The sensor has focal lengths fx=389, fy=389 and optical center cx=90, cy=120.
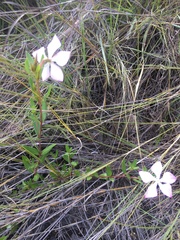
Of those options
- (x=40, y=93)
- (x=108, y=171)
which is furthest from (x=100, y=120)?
(x=40, y=93)

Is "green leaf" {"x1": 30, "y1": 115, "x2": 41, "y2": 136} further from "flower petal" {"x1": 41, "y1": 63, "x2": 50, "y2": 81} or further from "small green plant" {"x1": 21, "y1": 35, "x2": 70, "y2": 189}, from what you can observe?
"flower petal" {"x1": 41, "y1": 63, "x2": 50, "y2": 81}

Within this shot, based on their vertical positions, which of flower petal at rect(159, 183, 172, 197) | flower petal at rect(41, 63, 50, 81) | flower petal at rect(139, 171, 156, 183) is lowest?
flower petal at rect(159, 183, 172, 197)

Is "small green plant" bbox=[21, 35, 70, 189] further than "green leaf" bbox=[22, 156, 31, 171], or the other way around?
"green leaf" bbox=[22, 156, 31, 171]

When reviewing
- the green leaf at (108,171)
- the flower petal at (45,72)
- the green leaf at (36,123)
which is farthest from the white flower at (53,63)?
the green leaf at (108,171)

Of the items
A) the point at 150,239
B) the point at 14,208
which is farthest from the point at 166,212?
the point at 14,208

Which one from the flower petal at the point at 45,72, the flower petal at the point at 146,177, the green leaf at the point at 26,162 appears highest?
the flower petal at the point at 45,72

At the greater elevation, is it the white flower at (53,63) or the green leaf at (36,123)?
the white flower at (53,63)

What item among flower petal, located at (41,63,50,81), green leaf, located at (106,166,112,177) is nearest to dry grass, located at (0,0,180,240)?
green leaf, located at (106,166,112,177)

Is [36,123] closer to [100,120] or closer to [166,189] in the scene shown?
[100,120]

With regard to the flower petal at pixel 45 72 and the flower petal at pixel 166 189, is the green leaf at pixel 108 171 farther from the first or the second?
the flower petal at pixel 45 72
